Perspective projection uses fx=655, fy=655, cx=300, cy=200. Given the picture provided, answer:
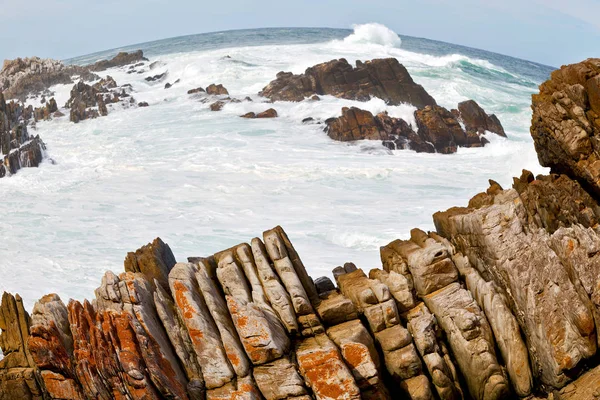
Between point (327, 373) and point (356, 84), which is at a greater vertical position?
point (356, 84)

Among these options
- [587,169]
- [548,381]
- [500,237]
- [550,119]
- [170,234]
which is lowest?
[170,234]

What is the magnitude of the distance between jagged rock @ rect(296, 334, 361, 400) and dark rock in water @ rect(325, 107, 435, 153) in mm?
38727

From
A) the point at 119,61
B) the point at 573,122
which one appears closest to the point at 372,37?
the point at 119,61

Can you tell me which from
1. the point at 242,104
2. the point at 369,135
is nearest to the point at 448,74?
the point at 242,104

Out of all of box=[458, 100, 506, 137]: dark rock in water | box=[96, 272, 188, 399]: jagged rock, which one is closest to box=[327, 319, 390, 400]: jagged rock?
box=[96, 272, 188, 399]: jagged rock

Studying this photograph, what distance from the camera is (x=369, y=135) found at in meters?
52.5

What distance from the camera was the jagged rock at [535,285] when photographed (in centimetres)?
1347

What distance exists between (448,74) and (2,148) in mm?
56104

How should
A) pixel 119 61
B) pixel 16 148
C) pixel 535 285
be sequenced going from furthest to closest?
1. pixel 119 61
2. pixel 16 148
3. pixel 535 285

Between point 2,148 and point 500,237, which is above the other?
point 500,237

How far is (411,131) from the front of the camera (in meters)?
52.8

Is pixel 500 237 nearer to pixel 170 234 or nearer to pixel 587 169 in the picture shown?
pixel 587 169

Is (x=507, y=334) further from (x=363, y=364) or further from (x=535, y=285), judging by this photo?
(x=363, y=364)

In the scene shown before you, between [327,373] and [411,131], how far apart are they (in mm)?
41290
